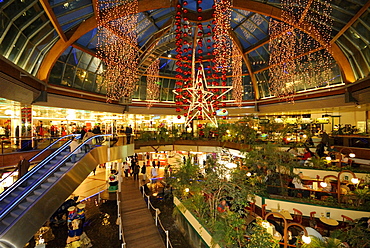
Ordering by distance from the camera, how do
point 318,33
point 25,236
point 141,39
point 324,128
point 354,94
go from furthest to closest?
point 324,128
point 141,39
point 354,94
point 318,33
point 25,236

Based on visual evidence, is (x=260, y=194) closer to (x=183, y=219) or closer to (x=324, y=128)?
(x=183, y=219)

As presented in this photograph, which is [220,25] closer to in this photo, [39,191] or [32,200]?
[39,191]

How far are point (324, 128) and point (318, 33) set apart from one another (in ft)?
38.0

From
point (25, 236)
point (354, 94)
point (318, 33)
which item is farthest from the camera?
point (354, 94)

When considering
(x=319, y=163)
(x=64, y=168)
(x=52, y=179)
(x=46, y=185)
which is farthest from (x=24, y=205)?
(x=319, y=163)

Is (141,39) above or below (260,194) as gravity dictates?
above

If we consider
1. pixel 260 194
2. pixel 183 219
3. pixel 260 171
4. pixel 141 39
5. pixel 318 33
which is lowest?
pixel 183 219

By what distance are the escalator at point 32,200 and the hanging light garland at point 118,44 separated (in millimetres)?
5778

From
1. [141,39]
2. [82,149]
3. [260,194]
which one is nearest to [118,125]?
[141,39]

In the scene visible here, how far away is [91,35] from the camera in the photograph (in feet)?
40.1

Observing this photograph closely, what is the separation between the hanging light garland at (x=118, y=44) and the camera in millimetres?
8867

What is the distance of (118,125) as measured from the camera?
18984 millimetres

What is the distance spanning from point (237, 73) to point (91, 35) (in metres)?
11.8

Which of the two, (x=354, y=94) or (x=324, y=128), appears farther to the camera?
(x=324, y=128)
